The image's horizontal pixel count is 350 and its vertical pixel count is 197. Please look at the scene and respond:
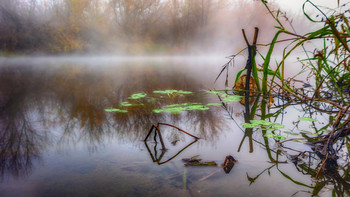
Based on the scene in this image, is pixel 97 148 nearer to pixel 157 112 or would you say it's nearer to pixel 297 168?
pixel 157 112

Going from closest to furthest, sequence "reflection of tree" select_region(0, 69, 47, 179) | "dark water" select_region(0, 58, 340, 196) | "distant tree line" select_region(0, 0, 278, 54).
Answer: "dark water" select_region(0, 58, 340, 196) < "reflection of tree" select_region(0, 69, 47, 179) < "distant tree line" select_region(0, 0, 278, 54)

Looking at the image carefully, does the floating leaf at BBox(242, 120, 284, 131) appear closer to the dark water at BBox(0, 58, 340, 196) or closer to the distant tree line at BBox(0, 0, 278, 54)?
the dark water at BBox(0, 58, 340, 196)

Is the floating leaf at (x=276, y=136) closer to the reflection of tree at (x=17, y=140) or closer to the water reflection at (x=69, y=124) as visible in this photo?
the water reflection at (x=69, y=124)

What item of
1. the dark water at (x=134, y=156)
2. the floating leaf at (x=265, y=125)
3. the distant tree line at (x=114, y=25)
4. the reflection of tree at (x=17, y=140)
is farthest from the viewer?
A: the distant tree line at (x=114, y=25)

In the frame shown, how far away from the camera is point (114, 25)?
16016 mm

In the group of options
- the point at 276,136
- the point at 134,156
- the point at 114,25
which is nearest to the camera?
the point at 134,156

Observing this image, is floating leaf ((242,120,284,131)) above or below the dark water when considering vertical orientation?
above

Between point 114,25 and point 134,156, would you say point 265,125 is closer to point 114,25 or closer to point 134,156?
point 134,156

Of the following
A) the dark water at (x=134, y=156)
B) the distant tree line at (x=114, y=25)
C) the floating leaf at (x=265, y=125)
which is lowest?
the dark water at (x=134, y=156)

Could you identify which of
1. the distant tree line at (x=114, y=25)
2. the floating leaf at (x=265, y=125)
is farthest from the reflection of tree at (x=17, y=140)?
the distant tree line at (x=114, y=25)

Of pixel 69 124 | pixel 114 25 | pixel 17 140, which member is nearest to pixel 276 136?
pixel 69 124

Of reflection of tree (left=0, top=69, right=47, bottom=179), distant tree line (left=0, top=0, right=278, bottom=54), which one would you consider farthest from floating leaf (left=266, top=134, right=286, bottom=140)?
distant tree line (left=0, top=0, right=278, bottom=54)

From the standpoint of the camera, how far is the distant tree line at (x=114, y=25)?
12.0 meters

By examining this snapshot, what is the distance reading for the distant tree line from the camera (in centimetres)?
1199
